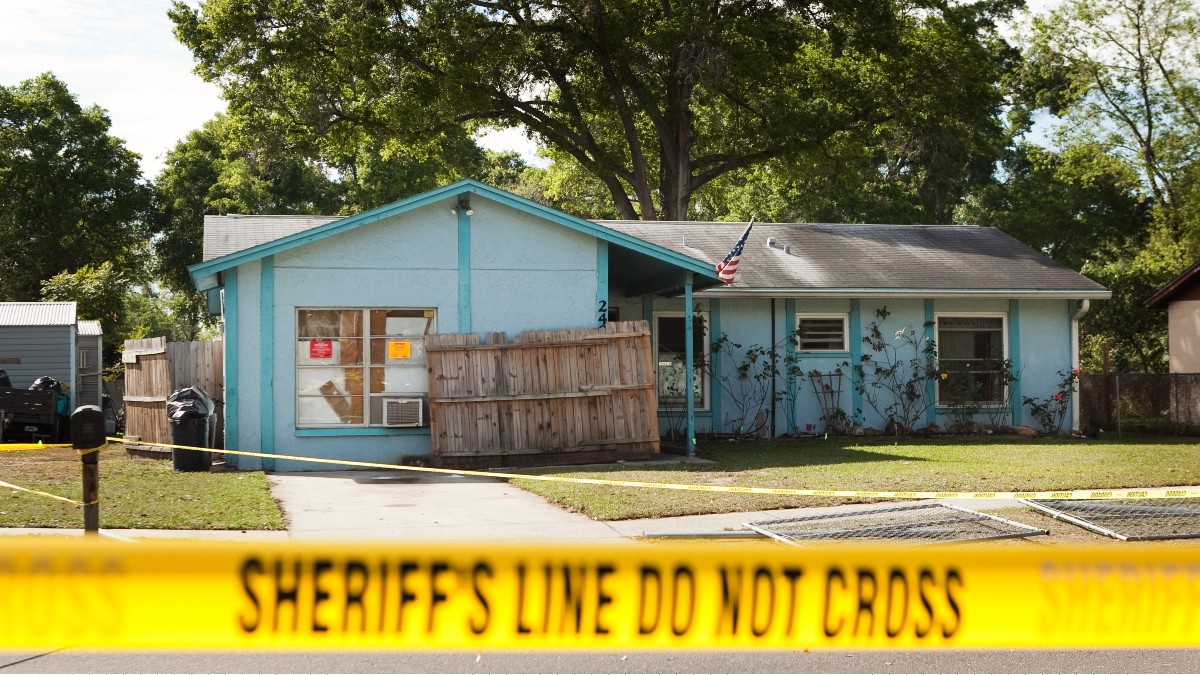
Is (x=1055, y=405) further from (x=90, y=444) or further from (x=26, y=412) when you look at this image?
(x=26, y=412)

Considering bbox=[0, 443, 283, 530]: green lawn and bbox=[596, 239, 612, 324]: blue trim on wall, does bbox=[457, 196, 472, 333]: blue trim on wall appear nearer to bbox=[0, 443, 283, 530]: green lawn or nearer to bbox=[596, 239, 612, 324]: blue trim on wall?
bbox=[596, 239, 612, 324]: blue trim on wall

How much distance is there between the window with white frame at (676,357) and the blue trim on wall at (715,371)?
0.10m

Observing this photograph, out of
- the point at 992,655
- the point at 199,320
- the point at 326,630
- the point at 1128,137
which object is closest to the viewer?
the point at 326,630

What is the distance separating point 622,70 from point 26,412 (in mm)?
20205

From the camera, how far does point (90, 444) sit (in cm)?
599

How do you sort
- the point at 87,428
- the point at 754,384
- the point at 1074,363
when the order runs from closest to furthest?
the point at 87,428 < the point at 754,384 < the point at 1074,363

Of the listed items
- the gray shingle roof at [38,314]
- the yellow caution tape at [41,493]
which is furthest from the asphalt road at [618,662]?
the gray shingle roof at [38,314]

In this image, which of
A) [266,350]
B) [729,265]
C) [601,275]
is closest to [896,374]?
[729,265]

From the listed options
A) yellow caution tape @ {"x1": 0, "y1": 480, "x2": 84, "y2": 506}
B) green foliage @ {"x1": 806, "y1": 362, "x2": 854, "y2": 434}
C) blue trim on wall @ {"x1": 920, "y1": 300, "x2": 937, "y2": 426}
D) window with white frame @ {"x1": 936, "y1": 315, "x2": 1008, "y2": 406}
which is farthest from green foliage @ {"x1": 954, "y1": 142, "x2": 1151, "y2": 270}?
yellow caution tape @ {"x1": 0, "y1": 480, "x2": 84, "y2": 506}

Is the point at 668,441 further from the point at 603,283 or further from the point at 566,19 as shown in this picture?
the point at 566,19

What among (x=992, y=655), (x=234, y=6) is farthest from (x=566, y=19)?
(x=992, y=655)

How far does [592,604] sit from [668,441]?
16770 millimetres

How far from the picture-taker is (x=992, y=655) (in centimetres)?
618

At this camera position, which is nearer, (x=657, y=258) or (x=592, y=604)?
(x=592, y=604)
